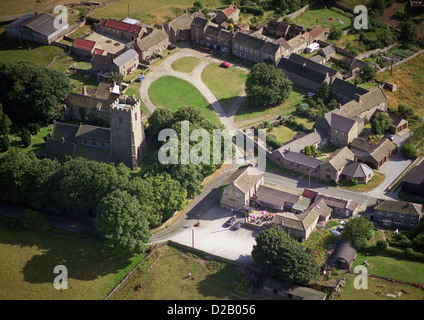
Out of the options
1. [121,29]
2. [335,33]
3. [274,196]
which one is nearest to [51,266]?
[274,196]

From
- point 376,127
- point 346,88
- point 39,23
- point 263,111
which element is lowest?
point 263,111

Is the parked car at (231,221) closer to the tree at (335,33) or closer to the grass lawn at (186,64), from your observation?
the grass lawn at (186,64)

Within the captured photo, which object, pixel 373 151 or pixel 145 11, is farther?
pixel 145 11

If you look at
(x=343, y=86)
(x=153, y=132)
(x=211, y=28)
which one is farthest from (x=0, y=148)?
(x=343, y=86)

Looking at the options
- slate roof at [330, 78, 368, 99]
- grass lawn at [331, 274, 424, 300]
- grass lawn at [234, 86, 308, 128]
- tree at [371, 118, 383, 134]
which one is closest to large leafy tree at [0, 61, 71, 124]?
grass lawn at [234, 86, 308, 128]

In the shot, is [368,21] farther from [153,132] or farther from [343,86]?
[153,132]

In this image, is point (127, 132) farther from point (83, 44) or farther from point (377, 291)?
point (377, 291)

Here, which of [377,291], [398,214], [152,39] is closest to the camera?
[377,291]

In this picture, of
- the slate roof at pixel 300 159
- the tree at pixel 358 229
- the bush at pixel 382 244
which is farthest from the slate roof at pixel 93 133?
the bush at pixel 382 244
